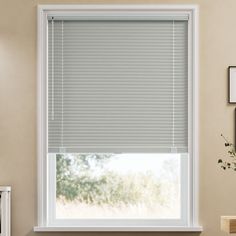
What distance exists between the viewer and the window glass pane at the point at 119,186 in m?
4.55

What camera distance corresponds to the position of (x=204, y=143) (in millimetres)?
4465

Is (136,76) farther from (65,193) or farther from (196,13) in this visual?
(65,193)

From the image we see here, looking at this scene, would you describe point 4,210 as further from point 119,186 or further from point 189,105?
point 189,105

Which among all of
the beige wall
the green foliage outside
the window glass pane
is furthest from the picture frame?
the green foliage outside

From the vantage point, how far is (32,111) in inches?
176

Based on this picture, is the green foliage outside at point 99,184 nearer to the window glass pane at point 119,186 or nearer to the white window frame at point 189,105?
the window glass pane at point 119,186

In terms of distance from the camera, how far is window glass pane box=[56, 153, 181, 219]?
455cm

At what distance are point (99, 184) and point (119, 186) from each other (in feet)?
0.47

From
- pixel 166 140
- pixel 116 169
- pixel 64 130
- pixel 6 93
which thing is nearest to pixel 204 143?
pixel 166 140

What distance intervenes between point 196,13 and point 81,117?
1087 millimetres

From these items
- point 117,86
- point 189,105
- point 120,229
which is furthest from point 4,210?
point 189,105

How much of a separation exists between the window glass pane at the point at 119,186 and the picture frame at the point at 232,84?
55 centimetres

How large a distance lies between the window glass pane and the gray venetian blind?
12 cm

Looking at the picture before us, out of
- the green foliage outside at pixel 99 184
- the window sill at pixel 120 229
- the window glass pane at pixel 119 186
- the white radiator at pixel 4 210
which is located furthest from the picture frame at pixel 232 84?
the white radiator at pixel 4 210
